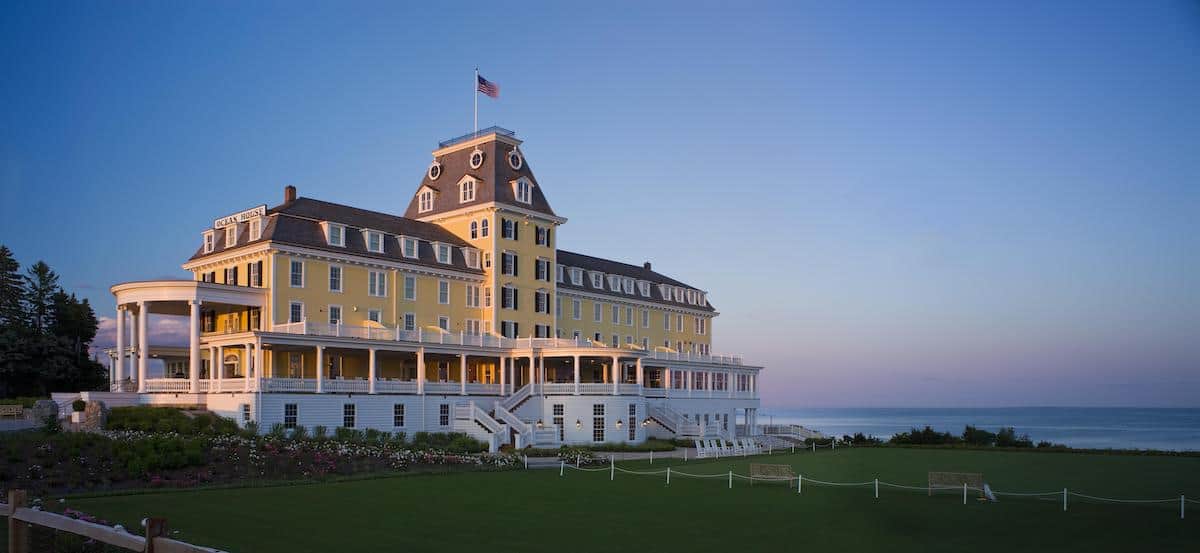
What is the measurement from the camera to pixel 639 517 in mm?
21188

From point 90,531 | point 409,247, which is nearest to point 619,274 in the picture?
point 409,247

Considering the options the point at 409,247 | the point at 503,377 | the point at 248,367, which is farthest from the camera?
the point at 503,377

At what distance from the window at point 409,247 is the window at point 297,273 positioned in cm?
654

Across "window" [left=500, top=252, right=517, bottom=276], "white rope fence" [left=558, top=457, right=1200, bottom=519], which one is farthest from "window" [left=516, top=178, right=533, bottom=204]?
"white rope fence" [left=558, top=457, right=1200, bottom=519]

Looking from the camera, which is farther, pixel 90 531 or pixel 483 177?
pixel 483 177

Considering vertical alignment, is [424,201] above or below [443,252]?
above

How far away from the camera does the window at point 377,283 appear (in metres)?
50.0

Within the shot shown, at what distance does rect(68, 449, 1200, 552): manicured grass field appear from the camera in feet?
57.2

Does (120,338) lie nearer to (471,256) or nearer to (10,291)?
(471,256)

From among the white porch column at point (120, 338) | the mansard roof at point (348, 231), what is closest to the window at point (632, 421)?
the mansard roof at point (348, 231)

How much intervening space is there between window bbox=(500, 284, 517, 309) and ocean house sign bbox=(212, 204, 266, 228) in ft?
48.6

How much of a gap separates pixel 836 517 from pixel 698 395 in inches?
1696

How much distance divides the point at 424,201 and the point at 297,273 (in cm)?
1523

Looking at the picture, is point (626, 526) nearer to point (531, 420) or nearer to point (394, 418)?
point (394, 418)
